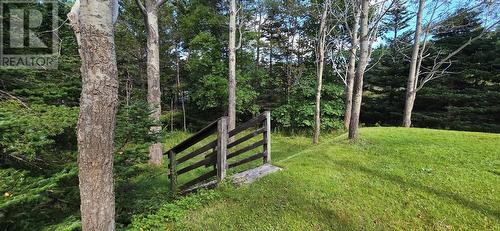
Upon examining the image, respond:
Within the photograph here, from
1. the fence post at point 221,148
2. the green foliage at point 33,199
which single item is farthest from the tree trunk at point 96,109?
the fence post at point 221,148

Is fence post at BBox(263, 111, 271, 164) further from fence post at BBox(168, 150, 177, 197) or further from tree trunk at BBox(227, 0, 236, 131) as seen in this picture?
tree trunk at BBox(227, 0, 236, 131)

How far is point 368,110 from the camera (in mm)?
18812

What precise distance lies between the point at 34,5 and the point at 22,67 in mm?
1917

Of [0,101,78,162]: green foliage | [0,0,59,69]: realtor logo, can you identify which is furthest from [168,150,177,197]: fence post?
[0,0,59,69]: realtor logo

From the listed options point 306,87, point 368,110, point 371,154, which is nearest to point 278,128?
point 306,87

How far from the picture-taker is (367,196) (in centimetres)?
353

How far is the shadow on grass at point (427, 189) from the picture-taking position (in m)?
3.05

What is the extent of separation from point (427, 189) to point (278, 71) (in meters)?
16.6

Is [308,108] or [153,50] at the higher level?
[153,50]

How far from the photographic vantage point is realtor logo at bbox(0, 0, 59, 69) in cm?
501

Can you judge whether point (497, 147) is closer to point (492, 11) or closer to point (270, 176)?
point (270, 176)

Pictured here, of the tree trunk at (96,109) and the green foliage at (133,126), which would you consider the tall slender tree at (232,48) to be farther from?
the tree trunk at (96,109)

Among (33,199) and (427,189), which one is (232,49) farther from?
(33,199)

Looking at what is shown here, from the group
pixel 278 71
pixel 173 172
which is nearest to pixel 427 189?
pixel 173 172
